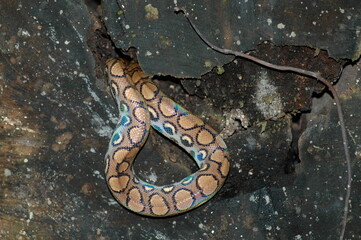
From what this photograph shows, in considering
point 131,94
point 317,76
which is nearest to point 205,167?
point 131,94

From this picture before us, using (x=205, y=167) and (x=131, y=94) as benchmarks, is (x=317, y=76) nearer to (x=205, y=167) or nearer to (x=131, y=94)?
(x=205, y=167)

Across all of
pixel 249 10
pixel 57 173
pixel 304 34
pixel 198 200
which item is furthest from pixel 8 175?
pixel 304 34

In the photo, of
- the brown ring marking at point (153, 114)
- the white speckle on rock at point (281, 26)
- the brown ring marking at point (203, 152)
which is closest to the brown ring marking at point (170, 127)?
the brown ring marking at point (153, 114)

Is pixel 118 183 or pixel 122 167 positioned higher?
pixel 122 167

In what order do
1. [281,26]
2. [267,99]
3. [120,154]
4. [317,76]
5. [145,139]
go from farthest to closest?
[145,139], [120,154], [267,99], [317,76], [281,26]

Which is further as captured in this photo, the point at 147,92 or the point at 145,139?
the point at 147,92

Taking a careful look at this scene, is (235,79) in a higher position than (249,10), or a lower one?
lower

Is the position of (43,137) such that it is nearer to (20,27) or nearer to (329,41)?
(20,27)

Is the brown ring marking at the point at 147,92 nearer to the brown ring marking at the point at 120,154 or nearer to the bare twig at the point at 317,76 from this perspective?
the brown ring marking at the point at 120,154
